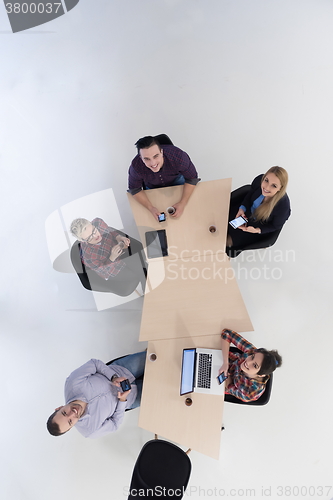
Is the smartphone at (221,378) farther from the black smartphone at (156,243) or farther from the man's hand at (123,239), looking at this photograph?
the man's hand at (123,239)

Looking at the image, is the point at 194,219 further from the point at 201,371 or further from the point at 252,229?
the point at 201,371

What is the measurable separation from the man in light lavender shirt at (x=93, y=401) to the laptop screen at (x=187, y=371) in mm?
412

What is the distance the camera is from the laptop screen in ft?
6.76

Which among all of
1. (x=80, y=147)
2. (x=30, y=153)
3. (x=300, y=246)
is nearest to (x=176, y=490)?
(x=300, y=246)

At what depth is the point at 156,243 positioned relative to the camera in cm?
245

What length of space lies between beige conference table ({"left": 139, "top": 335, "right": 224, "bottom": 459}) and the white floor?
0.82 meters

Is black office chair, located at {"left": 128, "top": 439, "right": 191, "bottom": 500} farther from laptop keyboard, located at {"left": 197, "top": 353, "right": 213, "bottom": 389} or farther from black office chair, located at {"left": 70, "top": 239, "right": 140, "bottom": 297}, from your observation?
black office chair, located at {"left": 70, "top": 239, "right": 140, "bottom": 297}

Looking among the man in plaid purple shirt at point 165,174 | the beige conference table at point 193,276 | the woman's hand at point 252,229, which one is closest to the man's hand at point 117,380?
the beige conference table at point 193,276

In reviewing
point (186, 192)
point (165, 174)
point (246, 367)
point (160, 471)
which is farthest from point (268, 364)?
point (165, 174)

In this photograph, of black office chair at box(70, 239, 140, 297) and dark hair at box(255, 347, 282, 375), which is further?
black office chair at box(70, 239, 140, 297)

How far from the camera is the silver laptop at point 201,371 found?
2.07 metres

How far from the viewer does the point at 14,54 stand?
3.92m

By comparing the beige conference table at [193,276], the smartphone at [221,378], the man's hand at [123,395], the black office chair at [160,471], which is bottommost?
the black office chair at [160,471]

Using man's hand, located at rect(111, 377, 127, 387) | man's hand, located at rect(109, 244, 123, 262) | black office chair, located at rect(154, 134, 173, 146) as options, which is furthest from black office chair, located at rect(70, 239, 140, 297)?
black office chair, located at rect(154, 134, 173, 146)
